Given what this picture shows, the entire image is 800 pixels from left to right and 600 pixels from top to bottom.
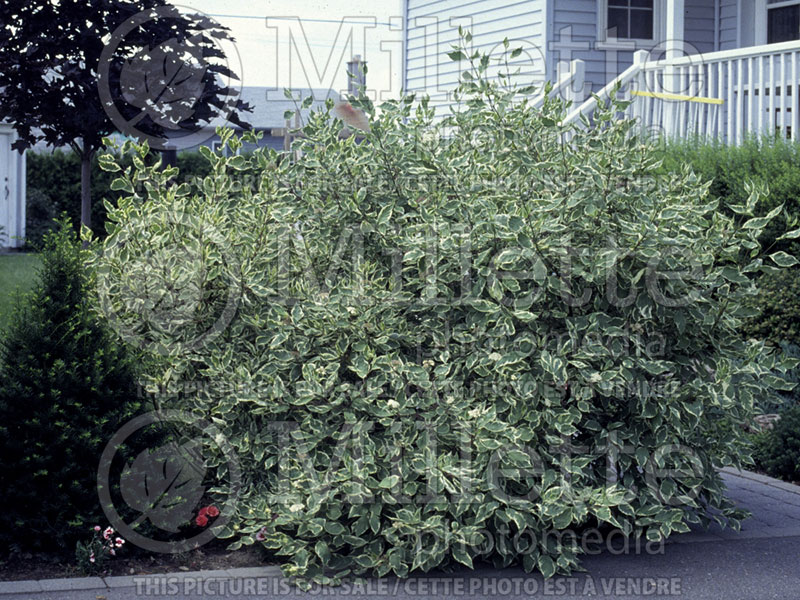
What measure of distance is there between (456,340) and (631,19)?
1047 centimetres

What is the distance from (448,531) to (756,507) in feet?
7.38

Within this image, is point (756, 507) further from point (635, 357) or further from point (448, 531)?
point (448, 531)

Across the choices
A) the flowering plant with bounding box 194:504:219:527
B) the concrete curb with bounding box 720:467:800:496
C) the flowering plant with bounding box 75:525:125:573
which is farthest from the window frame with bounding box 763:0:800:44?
the flowering plant with bounding box 75:525:125:573

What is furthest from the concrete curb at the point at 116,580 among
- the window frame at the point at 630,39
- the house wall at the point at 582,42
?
the window frame at the point at 630,39

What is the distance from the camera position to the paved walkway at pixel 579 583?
3984mm

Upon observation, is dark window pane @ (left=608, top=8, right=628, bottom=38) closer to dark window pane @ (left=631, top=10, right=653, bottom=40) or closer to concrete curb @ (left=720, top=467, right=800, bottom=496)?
dark window pane @ (left=631, top=10, right=653, bottom=40)

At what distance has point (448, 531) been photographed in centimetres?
415

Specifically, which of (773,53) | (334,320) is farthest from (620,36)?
(334,320)

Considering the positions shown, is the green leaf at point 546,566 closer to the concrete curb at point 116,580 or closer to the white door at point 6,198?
the concrete curb at point 116,580

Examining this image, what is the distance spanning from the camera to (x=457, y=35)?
15.4m

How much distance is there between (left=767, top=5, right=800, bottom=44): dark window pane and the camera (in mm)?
12438

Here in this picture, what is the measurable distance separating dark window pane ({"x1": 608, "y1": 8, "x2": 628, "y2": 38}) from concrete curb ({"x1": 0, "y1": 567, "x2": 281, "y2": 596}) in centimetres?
1113

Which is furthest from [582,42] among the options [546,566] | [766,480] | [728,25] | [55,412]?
[55,412]

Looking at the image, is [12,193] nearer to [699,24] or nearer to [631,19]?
[631,19]
